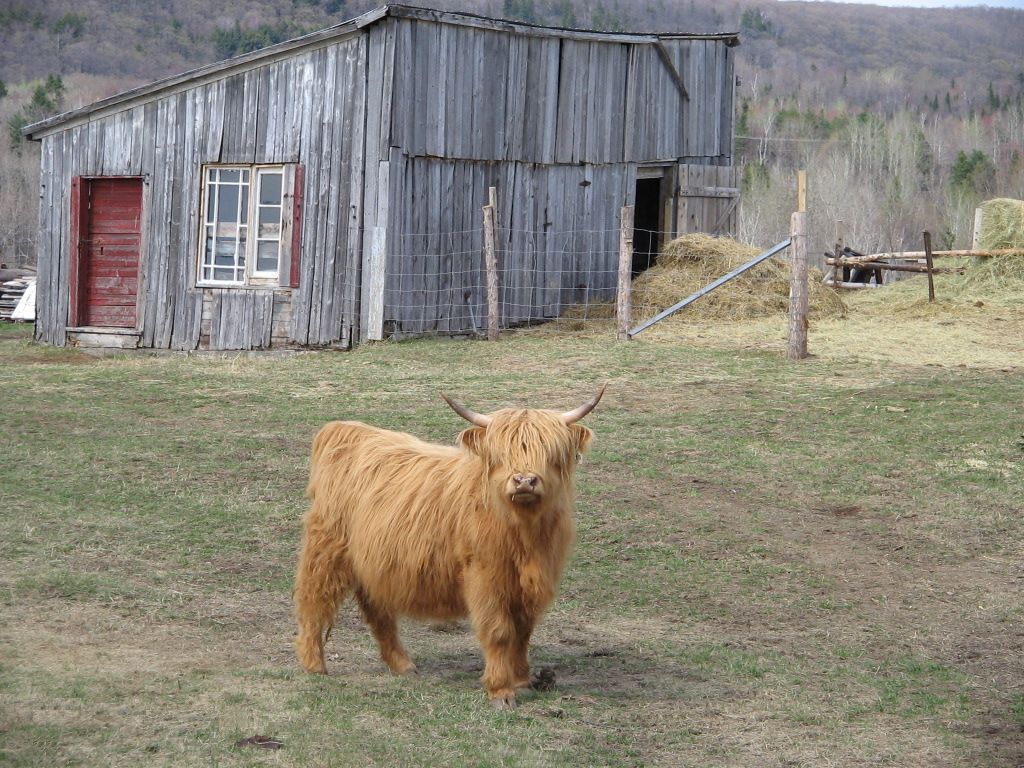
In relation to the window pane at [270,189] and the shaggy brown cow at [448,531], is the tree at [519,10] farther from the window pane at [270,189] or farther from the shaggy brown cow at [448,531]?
the shaggy brown cow at [448,531]

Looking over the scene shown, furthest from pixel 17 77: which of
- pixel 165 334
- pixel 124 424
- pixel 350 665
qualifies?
pixel 350 665

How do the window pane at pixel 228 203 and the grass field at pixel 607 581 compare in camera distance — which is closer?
the grass field at pixel 607 581

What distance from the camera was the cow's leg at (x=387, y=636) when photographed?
20.6 ft

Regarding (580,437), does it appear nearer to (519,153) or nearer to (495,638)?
(495,638)

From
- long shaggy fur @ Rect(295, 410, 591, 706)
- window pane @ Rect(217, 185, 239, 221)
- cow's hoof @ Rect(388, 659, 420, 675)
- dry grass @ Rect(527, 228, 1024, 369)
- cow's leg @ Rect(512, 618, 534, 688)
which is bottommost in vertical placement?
cow's hoof @ Rect(388, 659, 420, 675)

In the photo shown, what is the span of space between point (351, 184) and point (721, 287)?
569 centimetres

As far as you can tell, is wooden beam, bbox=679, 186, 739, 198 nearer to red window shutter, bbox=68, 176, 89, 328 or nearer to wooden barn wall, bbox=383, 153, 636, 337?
wooden barn wall, bbox=383, 153, 636, 337

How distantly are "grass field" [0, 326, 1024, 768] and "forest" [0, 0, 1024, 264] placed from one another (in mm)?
12704

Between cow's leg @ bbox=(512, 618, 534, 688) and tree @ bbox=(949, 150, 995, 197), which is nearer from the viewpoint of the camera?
cow's leg @ bbox=(512, 618, 534, 688)

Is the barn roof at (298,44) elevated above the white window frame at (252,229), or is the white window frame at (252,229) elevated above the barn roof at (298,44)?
the barn roof at (298,44)

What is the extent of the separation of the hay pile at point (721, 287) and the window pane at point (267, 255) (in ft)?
17.4

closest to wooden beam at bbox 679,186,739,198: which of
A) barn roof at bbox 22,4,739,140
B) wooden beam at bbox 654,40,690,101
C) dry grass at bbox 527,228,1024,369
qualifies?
wooden beam at bbox 654,40,690,101

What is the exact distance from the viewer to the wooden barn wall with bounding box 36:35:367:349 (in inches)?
692

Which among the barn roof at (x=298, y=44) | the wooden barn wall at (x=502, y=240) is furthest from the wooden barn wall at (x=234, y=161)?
the wooden barn wall at (x=502, y=240)
